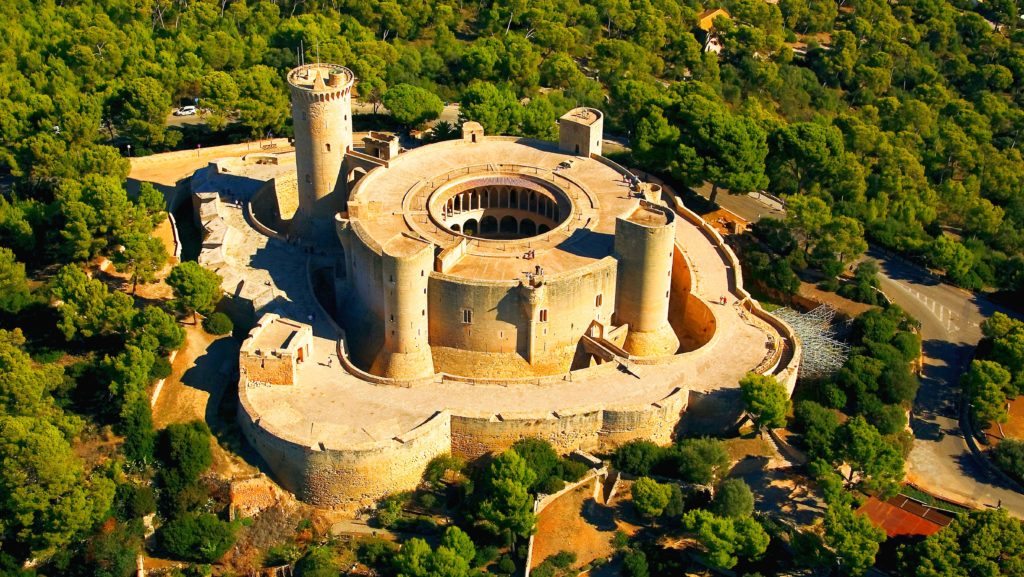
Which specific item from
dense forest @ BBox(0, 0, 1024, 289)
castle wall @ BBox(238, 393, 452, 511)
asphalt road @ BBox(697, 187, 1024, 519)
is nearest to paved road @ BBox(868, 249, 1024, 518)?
asphalt road @ BBox(697, 187, 1024, 519)

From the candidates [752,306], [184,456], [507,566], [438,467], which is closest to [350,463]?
[438,467]

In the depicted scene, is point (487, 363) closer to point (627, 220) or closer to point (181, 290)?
point (627, 220)

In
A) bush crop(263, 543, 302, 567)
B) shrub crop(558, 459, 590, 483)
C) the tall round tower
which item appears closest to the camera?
bush crop(263, 543, 302, 567)

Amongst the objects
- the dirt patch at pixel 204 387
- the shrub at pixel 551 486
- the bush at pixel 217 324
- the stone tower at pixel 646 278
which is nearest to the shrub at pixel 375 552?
the dirt patch at pixel 204 387

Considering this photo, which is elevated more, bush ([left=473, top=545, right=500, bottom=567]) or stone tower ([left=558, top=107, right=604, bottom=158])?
stone tower ([left=558, top=107, right=604, bottom=158])

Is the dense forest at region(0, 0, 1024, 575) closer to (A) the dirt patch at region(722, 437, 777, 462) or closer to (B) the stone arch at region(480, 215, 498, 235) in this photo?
(B) the stone arch at region(480, 215, 498, 235)

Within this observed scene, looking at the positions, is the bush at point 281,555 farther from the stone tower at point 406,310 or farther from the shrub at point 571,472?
the shrub at point 571,472

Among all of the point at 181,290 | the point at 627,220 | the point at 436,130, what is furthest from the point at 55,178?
Result: the point at 627,220

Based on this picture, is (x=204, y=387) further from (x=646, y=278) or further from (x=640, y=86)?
(x=640, y=86)
